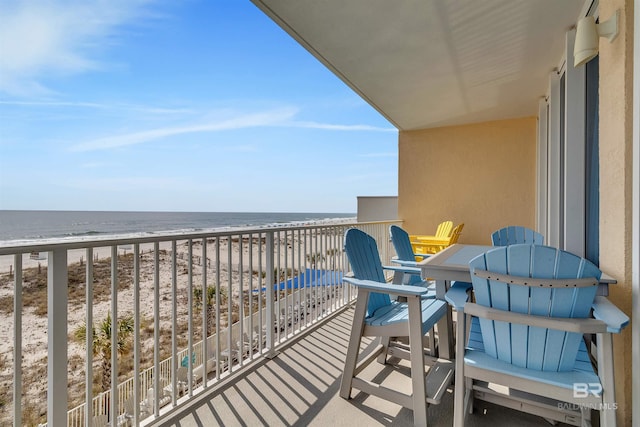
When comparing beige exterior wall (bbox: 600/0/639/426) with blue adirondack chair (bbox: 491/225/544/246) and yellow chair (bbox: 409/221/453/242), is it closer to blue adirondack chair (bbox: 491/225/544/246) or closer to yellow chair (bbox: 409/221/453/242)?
blue adirondack chair (bbox: 491/225/544/246)

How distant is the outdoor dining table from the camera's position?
169 centimetres

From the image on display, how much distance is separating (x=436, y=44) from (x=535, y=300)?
276 centimetres

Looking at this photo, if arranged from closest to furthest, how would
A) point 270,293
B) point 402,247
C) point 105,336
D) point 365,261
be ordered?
point 365,261
point 270,293
point 402,247
point 105,336

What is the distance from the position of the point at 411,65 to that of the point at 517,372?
3.25 m

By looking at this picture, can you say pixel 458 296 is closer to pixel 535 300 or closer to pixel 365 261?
pixel 535 300

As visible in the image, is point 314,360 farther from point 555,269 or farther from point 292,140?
point 292,140

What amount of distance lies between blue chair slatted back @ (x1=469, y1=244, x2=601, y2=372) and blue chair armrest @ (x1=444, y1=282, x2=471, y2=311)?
0.28 ft

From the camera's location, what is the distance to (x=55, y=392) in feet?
4.26

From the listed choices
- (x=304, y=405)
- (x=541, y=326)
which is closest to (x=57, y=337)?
(x=304, y=405)

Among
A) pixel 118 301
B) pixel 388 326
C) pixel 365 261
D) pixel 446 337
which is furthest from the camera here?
pixel 446 337

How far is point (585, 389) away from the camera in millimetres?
1193

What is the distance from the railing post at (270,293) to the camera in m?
2.49

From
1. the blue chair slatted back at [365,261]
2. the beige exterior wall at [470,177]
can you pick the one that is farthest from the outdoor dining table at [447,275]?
the beige exterior wall at [470,177]

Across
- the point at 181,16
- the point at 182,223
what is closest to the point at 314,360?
the point at 181,16
